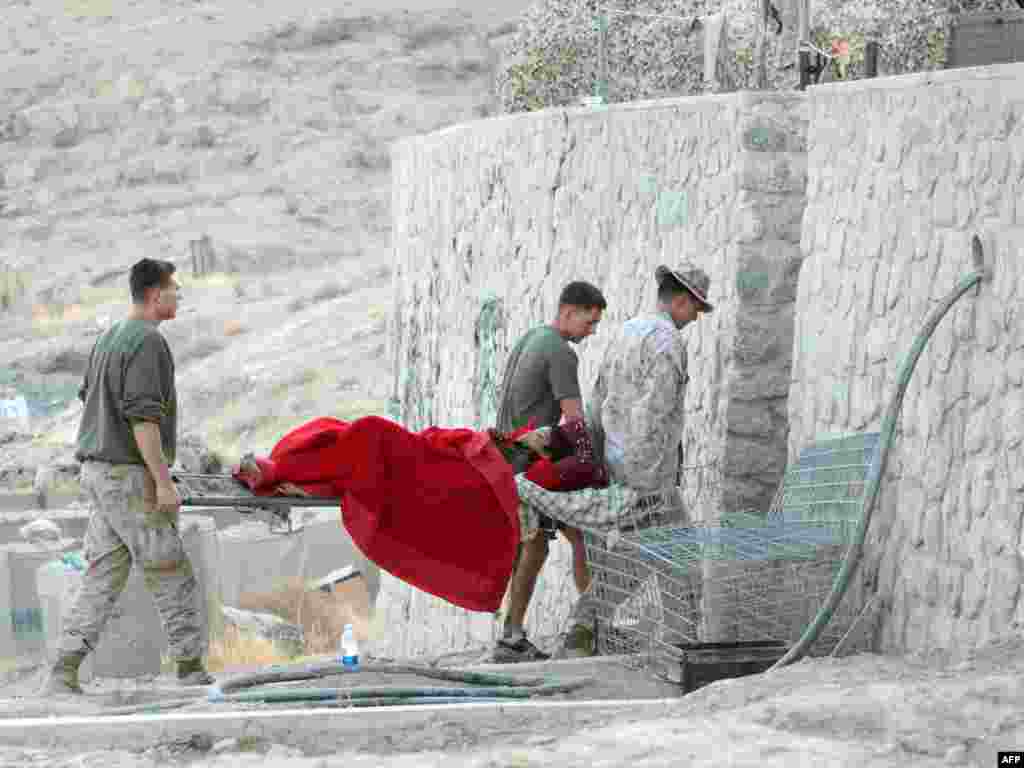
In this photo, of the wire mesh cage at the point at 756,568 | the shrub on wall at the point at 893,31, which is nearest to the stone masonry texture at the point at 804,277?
the wire mesh cage at the point at 756,568

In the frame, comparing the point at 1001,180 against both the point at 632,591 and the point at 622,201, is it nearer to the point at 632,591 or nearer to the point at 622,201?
the point at 632,591

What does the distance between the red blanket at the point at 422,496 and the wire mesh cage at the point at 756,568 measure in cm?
51

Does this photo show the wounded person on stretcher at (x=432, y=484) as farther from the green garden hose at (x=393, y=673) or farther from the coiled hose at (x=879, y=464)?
the coiled hose at (x=879, y=464)

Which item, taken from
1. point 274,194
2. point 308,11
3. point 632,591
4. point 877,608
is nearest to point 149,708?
point 632,591

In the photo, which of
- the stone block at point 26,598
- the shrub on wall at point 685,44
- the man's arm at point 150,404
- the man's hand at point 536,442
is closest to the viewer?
the man's arm at point 150,404

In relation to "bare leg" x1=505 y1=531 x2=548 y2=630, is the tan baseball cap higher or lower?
higher

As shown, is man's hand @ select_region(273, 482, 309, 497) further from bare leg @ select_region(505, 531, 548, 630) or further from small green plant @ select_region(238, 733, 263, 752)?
small green plant @ select_region(238, 733, 263, 752)

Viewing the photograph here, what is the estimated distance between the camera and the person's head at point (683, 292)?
307 inches

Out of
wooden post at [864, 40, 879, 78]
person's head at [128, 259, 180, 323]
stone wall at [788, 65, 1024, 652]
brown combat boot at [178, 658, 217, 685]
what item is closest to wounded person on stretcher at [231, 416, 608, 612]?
person's head at [128, 259, 180, 323]

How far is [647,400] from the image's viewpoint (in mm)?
7785

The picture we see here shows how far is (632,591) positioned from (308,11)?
1879 inches

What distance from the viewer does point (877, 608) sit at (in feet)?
23.5

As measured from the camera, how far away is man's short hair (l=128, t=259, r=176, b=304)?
299 inches

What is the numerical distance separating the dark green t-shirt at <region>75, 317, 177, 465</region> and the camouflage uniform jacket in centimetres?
184
